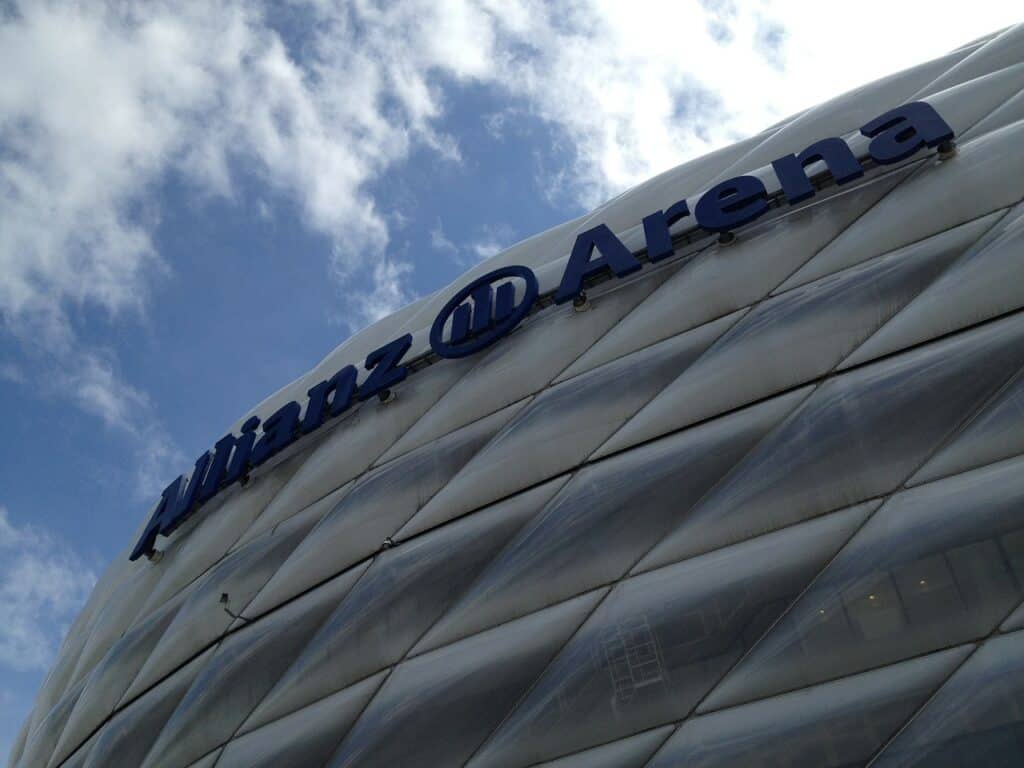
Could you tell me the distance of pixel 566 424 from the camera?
1295 cm

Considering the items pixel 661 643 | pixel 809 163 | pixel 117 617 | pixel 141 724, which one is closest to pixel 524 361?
pixel 809 163

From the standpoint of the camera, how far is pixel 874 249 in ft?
40.2

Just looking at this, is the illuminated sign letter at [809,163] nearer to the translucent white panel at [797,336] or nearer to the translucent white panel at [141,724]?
the translucent white panel at [797,336]

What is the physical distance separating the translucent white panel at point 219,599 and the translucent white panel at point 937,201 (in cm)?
844

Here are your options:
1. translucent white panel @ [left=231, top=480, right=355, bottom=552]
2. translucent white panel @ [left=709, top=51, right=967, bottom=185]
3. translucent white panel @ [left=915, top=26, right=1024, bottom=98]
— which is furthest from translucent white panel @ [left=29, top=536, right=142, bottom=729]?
translucent white panel @ [left=915, top=26, right=1024, bottom=98]

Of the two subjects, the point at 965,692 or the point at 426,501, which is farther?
the point at 426,501

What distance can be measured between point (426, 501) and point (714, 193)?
6.00 meters

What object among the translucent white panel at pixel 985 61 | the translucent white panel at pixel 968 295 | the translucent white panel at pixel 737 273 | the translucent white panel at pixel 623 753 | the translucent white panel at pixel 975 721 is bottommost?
the translucent white panel at pixel 975 721

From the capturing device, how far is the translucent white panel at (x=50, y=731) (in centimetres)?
1789

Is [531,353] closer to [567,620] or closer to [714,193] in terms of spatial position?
[714,193]

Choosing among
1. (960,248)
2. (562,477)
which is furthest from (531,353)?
(960,248)

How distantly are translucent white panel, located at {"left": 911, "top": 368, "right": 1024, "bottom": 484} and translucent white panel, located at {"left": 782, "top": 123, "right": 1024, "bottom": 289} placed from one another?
106 inches

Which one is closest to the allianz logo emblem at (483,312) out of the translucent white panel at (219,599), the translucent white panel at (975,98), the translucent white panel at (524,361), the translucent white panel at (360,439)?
the translucent white panel at (524,361)

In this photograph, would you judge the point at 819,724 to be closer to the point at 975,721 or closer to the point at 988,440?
the point at 975,721
